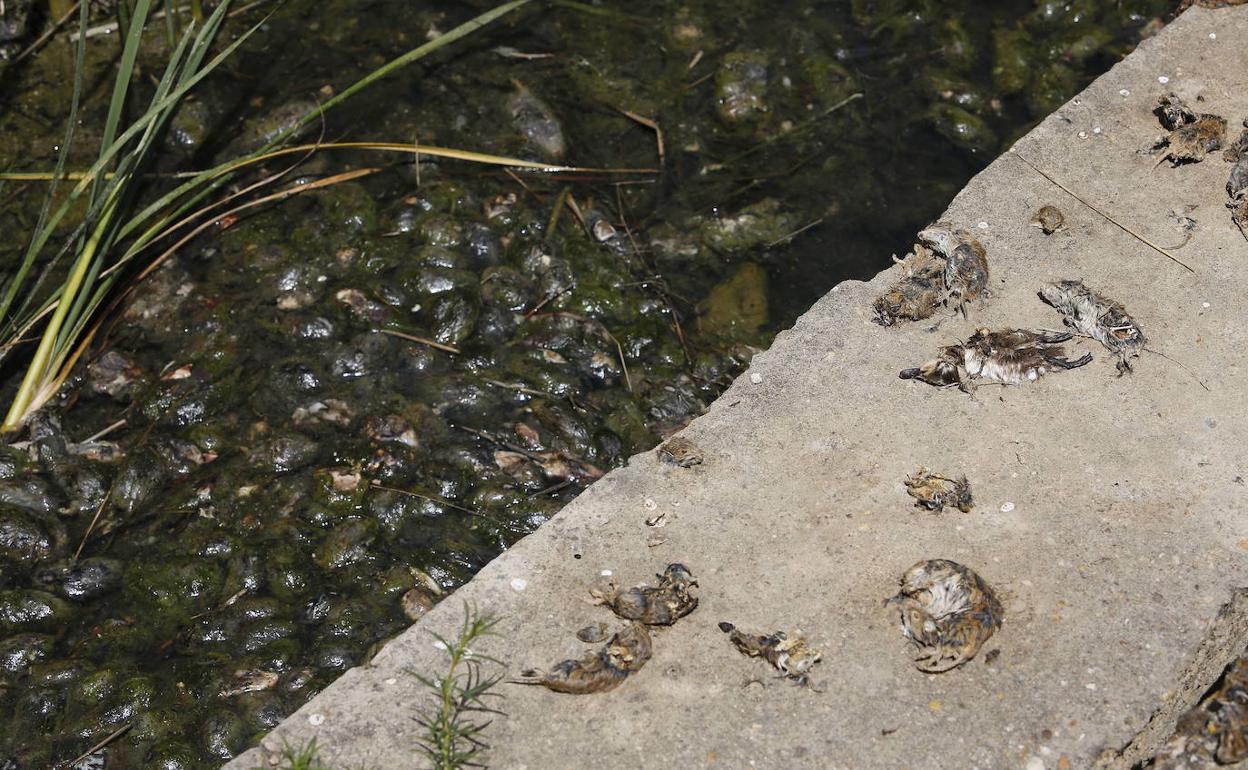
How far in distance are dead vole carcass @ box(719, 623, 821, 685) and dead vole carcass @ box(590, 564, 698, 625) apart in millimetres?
111

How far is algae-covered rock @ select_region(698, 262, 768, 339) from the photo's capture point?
371 cm

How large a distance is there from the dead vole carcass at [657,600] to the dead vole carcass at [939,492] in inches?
22.7

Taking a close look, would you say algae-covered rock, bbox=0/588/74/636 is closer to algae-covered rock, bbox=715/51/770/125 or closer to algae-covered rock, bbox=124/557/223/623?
algae-covered rock, bbox=124/557/223/623

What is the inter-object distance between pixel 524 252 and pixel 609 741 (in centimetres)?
190

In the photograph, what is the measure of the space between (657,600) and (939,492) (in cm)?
72

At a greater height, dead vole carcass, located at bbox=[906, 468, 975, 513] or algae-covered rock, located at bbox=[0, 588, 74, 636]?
dead vole carcass, located at bbox=[906, 468, 975, 513]

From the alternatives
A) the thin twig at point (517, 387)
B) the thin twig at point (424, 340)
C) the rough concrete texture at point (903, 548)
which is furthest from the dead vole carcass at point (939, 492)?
the thin twig at point (424, 340)

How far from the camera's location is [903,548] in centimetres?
265

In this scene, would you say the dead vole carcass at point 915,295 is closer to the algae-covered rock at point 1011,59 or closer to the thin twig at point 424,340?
the thin twig at point 424,340

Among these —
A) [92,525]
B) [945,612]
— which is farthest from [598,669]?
[92,525]

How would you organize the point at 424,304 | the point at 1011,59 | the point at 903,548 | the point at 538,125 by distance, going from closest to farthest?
the point at 903,548
the point at 424,304
the point at 538,125
the point at 1011,59

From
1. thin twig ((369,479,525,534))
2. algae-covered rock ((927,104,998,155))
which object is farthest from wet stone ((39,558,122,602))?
algae-covered rock ((927,104,998,155))

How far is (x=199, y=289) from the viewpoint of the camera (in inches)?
146

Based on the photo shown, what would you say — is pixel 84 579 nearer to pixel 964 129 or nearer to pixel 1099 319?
pixel 1099 319
